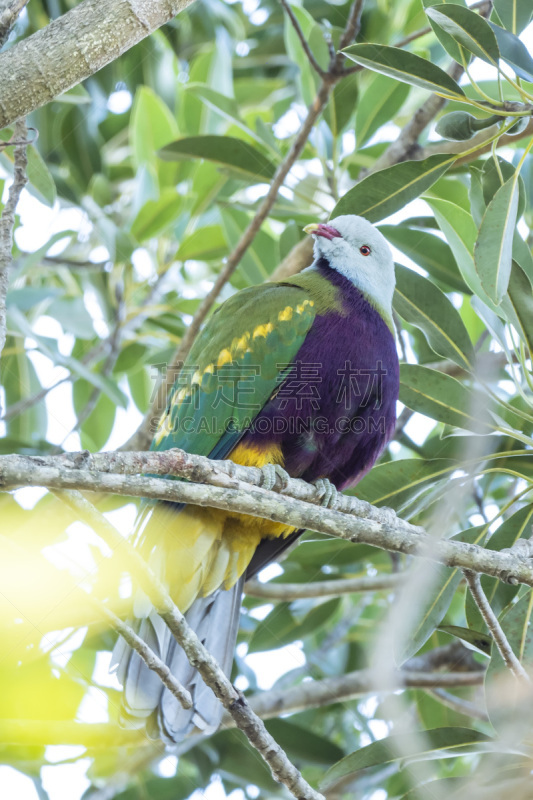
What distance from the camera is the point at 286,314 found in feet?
9.21

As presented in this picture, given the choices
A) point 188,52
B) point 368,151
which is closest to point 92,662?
point 368,151

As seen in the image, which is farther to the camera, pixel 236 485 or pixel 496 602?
pixel 496 602

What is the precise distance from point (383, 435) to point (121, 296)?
5.02 feet

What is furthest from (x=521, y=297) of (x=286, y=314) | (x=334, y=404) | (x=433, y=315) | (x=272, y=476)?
(x=272, y=476)

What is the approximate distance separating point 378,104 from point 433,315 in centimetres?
131

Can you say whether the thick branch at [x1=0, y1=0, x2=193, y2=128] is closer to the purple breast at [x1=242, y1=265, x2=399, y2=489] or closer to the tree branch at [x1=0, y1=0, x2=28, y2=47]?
the tree branch at [x1=0, y1=0, x2=28, y2=47]

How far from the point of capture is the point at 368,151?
3.79m

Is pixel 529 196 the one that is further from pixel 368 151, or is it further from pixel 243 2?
pixel 243 2

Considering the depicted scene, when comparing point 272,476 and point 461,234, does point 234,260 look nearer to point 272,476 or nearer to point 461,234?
point 461,234

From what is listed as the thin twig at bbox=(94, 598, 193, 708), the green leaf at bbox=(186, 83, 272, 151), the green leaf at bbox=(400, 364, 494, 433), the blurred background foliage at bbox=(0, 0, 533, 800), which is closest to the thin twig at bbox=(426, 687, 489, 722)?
the blurred background foliage at bbox=(0, 0, 533, 800)

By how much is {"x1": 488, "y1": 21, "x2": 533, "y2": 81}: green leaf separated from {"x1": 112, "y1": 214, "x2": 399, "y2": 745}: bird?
40.3 inches

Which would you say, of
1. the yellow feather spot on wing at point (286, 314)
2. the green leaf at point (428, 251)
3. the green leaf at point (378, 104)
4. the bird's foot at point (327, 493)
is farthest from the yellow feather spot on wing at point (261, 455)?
the green leaf at point (378, 104)

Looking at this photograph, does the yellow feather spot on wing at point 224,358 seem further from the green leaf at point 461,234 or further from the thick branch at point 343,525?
the thick branch at point 343,525

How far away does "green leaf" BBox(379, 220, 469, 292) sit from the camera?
3031mm
